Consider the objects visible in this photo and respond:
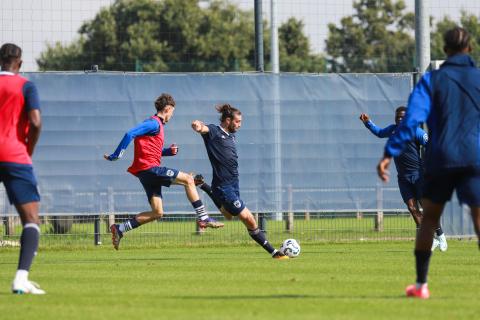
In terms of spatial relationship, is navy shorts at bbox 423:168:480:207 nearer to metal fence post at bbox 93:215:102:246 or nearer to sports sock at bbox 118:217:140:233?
sports sock at bbox 118:217:140:233

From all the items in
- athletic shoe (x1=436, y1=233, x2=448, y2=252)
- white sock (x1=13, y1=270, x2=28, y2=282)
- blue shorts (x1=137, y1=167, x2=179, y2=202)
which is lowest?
athletic shoe (x1=436, y1=233, x2=448, y2=252)

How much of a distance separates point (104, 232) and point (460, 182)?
11.7 meters

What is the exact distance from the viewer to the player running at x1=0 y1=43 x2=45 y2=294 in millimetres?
10234

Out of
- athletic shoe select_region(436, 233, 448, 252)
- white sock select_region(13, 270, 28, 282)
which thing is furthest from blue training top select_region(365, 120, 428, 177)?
white sock select_region(13, 270, 28, 282)

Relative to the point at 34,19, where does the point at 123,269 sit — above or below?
below

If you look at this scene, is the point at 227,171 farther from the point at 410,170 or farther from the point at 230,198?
the point at 410,170

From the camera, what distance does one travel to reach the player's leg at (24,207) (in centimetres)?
1024

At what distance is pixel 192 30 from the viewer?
66.3m

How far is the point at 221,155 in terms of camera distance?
16.2m

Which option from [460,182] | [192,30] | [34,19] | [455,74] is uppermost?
[192,30]

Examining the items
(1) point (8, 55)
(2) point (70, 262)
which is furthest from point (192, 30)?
(1) point (8, 55)

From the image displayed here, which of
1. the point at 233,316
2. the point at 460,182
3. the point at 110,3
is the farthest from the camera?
the point at 110,3

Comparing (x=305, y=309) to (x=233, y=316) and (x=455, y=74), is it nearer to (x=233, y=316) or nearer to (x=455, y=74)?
(x=233, y=316)

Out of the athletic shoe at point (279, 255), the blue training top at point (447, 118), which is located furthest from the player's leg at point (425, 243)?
the athletic shoe at point (279, 255)
